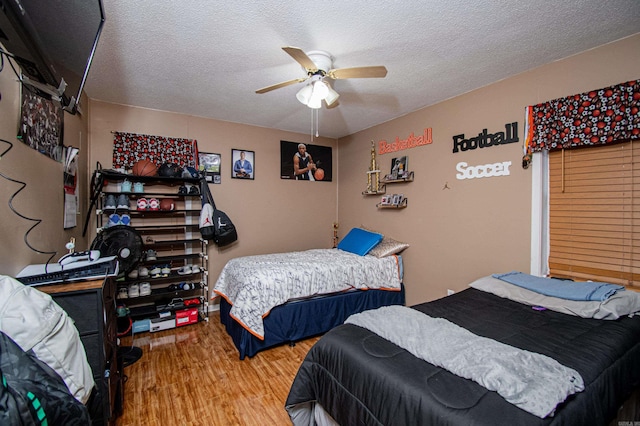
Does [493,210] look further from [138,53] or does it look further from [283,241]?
[138,53]

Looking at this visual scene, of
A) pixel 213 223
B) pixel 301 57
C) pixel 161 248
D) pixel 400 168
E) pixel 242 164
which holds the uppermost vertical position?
pixel 301 57

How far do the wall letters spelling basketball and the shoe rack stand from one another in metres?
3.12

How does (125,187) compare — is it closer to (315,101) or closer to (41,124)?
(41,124)

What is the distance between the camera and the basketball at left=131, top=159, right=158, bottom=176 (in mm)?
3164

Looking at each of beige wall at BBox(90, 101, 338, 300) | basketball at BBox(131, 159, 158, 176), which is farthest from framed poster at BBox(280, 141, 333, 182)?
basketball at BBox(131, 159, 158, 176)

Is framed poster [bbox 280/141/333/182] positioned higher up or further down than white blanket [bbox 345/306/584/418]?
higher up

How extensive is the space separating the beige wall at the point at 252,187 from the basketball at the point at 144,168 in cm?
38

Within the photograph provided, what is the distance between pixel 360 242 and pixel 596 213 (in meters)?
2.29

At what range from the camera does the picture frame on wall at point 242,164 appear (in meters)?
3.93

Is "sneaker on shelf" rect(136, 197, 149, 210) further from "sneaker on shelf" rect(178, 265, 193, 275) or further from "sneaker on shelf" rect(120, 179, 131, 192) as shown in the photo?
"sneaker on shelf" rect(178, 265, 193, 275)

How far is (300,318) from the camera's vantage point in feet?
9.43

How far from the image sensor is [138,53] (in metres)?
2.17

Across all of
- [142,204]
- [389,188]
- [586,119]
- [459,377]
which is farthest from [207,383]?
[586,119]

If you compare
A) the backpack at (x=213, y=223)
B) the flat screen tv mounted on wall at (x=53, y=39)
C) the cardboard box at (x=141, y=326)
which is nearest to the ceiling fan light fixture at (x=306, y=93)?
the flat screen tv mounted on wall at (x=53, y=39)
